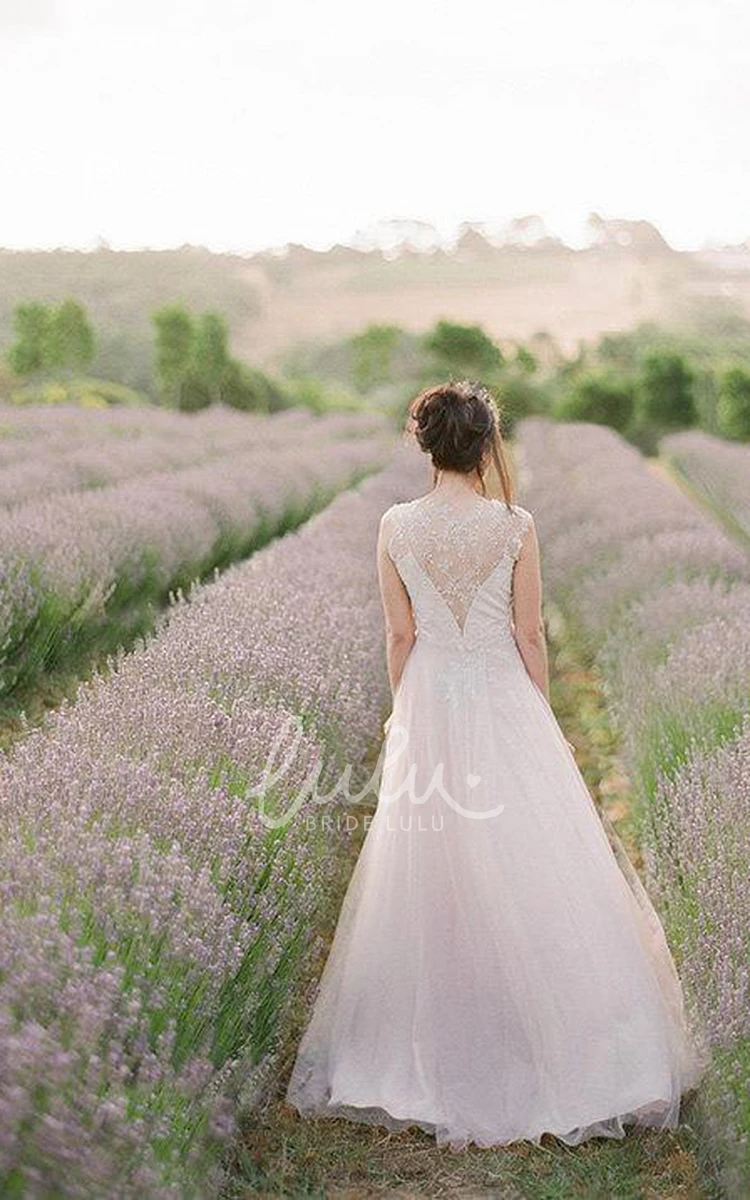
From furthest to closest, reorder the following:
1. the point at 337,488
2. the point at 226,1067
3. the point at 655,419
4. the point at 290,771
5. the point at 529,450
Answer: the point at 655,419, the point at 529,450, the point at 337,488, the point at 290,771, the point at 226,1067

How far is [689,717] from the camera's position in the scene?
3965 millimetres

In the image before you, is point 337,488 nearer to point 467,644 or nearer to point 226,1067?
point 467,644

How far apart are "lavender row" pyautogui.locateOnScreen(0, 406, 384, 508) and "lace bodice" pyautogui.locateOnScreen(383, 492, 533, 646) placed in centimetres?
439

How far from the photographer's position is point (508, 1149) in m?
2.76

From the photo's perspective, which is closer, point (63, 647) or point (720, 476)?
point (63, 647)

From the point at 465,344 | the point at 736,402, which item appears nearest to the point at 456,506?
the point at 736,402

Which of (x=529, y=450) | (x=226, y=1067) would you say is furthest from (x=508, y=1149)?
(x=529, y=450)

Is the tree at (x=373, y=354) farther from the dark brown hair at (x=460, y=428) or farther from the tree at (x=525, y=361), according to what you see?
the dark brown hair at (x=460, y=428)

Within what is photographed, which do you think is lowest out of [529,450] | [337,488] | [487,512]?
[529,450]

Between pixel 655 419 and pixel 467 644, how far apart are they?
1265 inches

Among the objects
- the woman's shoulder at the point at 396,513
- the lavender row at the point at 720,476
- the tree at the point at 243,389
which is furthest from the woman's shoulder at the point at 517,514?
the tree at the point at 243,389

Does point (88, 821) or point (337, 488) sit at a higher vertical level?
point (88, 821)

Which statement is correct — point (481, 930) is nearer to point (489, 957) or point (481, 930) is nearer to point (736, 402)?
point (489, 957)

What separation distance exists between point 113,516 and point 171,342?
36207 mm
